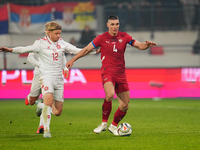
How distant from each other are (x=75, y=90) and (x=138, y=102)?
2.49 meters

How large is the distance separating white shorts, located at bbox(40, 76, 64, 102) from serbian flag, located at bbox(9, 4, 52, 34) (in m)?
12.2

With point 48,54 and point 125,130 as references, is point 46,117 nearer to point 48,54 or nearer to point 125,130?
point 48,54

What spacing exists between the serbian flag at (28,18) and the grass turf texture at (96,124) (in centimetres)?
496

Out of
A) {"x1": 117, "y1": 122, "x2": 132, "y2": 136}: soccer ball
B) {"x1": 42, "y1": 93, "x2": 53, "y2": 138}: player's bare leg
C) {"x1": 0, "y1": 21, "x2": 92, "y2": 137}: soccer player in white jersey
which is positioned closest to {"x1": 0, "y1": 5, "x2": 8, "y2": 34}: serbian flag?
{"x1": 0, "y1": 21, "x2": 92, "y2": 137}: soccer player in white jersey

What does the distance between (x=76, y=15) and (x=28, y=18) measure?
197 cm

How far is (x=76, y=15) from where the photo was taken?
21.2m

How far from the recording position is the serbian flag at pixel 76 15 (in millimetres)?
21047

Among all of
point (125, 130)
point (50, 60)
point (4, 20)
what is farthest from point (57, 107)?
point (4, 20)

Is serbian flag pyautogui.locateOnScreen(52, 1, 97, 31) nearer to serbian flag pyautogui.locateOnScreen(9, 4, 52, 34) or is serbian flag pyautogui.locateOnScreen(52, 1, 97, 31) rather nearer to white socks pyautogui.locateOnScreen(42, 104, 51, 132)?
serbian flag pyautogui.locateOnScreen(9, 4, 52, 34)

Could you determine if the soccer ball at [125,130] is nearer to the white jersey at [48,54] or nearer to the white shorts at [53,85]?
the white shorts at [53,85]

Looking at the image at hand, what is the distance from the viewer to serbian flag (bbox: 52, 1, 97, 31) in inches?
829

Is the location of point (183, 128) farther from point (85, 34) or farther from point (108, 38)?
point (85, 34)

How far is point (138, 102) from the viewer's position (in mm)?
17281

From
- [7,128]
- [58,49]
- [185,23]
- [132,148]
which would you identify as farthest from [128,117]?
[185,23]
